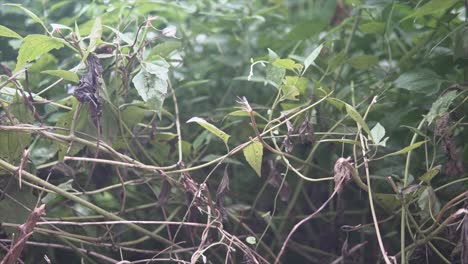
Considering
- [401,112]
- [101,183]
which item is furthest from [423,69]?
[101,183]

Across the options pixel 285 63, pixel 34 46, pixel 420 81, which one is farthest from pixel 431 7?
pixel 34 46

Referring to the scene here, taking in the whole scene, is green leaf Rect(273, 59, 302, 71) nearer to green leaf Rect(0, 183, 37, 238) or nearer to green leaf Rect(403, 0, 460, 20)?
green leaf Rect(403, 0, 460, 20)

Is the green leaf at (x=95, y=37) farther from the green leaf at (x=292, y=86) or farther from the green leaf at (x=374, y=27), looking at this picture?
the green leaf at (x=374, y=27)

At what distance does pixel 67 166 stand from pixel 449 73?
52 centimetres

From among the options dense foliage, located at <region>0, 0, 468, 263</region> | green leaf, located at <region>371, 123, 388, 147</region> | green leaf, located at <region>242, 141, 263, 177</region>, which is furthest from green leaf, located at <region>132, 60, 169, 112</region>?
green leaf, located at <region>371, 123, 388, 147</region>

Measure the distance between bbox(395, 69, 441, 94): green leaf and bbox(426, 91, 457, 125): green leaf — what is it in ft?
0.23

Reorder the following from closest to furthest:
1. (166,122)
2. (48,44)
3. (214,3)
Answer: (48,44)
(166,122)
(214,3)

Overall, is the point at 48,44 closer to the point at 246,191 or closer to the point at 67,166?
the point at 67,166

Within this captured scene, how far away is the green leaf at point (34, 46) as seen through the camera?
57 centimetres

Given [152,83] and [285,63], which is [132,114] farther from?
[285,63]

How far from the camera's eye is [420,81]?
2.27 feet

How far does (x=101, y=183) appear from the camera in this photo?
71 cm

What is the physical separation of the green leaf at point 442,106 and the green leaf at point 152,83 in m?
0.29

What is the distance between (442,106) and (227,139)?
233mm
